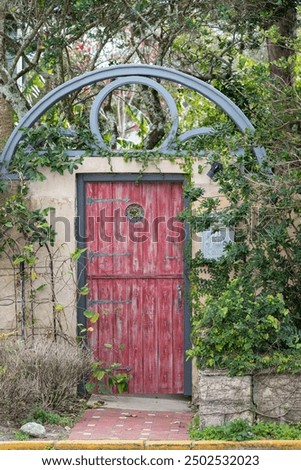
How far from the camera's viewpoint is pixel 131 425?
390 inches

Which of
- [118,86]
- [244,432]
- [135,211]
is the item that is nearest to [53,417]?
[244,432]

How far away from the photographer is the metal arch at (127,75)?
1098 centimetres

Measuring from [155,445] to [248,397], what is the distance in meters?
1.13

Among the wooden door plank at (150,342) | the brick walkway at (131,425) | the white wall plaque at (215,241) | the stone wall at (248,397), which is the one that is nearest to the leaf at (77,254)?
the wooden door plank at (150,342)

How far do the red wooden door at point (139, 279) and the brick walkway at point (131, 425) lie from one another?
30.3 inches

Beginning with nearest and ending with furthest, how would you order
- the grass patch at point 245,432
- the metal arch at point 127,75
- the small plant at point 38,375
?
1. the grass patch at point 245,432
2. the small plant at point 38,375
3. the metal arch at point 127,75

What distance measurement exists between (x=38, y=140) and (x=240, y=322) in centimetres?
340

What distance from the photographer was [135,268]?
11328 mm

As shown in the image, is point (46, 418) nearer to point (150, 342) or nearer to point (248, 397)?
point (150, 342)

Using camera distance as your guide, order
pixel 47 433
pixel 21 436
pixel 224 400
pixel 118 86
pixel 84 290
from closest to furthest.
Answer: pixel 21 436
pixel 224 400
pixel 47 433
pixel 84 290
pixel 118 86

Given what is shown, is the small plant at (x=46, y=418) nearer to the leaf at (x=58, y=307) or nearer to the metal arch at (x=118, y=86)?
the leaf at (x=58, y=307)

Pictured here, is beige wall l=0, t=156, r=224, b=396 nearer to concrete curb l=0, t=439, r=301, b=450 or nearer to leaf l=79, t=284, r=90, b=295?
leaf l=79, t=284, r=90, b=295

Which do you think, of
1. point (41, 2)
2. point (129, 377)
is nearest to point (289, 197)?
point (129, 377)

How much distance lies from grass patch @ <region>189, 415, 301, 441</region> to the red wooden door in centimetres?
216
